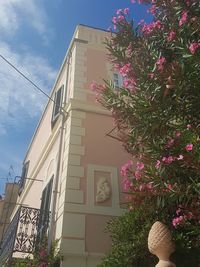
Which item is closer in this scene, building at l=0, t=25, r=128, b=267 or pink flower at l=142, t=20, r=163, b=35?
pink flower at l=142, t=20, r=163, b=35

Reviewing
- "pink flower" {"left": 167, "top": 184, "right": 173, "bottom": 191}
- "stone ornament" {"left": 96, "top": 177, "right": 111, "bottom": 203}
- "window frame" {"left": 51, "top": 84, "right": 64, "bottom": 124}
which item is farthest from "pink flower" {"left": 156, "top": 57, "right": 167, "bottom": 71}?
"window frame" {"left": 51, "top": 84, "right": 64, "bottom": 124}

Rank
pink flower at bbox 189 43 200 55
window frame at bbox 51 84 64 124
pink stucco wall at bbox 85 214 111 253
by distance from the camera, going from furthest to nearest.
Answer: window frame at bbox 51 84 64 124 → pink stucco wall at bbox 85 214 111 253 → pink flower at bbox 189 43 200 55

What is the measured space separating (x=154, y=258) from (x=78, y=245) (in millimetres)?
2145

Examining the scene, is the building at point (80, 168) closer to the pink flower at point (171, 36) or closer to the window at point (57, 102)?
the window at point (57, 102)

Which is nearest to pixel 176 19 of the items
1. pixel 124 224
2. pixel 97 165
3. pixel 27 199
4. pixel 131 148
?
pixel 131 148

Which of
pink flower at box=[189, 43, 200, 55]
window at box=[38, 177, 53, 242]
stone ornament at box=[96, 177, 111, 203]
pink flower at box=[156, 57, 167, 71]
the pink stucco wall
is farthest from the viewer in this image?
window at box=[38, 177, 53, 242]

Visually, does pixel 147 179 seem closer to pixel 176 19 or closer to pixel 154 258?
pixel 154 258

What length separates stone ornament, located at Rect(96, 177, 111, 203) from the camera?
332 inches

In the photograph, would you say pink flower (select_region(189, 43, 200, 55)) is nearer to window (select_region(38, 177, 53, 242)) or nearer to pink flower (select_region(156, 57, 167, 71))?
pink flower (select_region(156, 57, 167, 71))

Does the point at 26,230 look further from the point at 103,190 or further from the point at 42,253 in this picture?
the point at 103,190

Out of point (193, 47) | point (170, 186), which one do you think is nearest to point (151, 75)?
point (193, 47)

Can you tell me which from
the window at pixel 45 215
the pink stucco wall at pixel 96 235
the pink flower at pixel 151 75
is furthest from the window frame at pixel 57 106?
the pink flower at pixel 151 75

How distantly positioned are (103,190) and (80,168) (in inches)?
29.7

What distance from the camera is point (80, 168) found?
A: 878 cm
